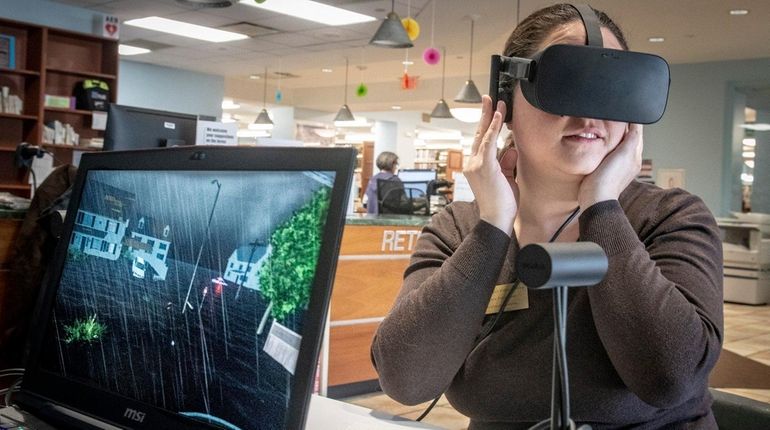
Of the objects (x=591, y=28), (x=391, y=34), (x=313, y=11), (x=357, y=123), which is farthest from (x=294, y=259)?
(x=357, y=123)

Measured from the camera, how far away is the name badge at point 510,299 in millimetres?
952

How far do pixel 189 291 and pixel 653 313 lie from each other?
0.51 metres

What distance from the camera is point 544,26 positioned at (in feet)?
3.21

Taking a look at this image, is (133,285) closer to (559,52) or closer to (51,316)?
(51,316)

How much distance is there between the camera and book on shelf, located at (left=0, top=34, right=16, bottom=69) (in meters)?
6.89

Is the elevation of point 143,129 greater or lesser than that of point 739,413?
greater

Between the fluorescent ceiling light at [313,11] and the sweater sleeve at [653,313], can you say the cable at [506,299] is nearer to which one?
the sweater sleeve at [653,313]

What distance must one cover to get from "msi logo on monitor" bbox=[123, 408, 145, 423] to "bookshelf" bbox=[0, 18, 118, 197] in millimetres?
6826

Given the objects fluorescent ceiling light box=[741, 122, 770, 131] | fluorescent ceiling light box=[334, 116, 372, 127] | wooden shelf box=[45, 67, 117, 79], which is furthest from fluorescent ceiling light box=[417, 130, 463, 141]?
wooden shelf box=[45, 67, 117, 79]

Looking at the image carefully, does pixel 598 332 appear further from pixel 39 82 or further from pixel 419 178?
pixel 419 178

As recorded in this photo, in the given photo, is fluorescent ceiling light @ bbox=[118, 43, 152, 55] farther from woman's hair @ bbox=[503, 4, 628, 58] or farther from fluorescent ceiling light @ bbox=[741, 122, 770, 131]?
woman's hair @ bbox=[503, 4, 628, 58]

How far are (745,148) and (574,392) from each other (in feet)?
32.8

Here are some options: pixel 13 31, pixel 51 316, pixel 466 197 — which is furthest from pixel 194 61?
pixel 51 316

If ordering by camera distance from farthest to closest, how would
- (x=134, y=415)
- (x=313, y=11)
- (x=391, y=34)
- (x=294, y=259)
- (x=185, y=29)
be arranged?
(x=185, y=29), (x=313, y=11), (x=391, y=34), (x=134, y=415), (x=294, y=259)
